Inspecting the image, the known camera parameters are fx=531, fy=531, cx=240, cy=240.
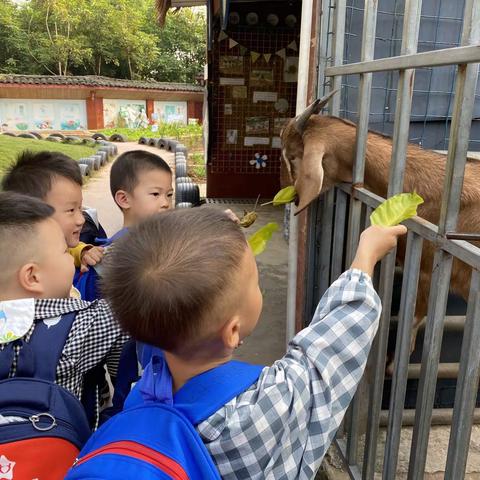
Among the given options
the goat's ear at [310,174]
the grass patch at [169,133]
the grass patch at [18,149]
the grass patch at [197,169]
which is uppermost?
the goat's ear at [310,174]

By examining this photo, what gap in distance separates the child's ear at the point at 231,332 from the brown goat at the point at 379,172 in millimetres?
1521

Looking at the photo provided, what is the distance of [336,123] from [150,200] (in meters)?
1.05

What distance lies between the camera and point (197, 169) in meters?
15.4

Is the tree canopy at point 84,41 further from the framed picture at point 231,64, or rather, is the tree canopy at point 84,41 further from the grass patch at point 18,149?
the framed picture at point 231,64

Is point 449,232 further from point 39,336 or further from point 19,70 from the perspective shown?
point 19,70

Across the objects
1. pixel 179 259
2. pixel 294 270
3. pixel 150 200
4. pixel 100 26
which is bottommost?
pixel 294 270

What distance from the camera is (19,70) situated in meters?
34.4

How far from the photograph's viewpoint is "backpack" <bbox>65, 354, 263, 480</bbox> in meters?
1.07

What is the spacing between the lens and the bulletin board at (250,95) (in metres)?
7.28

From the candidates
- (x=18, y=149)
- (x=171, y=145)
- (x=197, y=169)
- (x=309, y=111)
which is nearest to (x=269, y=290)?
(x=309, y=111)

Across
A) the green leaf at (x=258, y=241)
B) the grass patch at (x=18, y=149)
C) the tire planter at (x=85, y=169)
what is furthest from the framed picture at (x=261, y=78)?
the tire planter at (x=85, y=169)

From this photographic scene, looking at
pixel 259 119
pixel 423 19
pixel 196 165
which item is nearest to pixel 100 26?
pixel 196 165

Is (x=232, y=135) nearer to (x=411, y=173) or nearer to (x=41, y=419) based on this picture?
(x=411, y=173)

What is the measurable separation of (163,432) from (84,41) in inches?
1474
